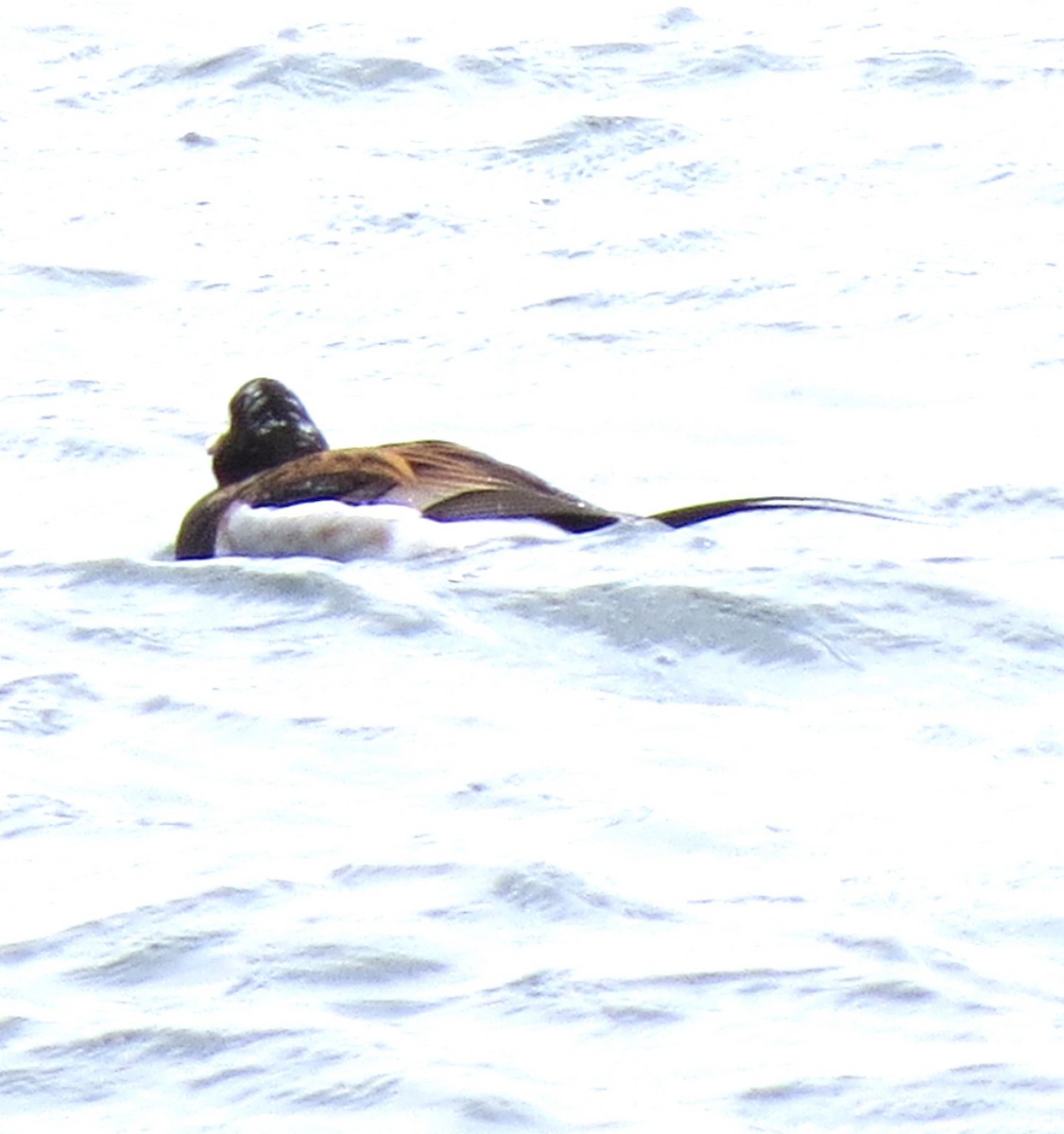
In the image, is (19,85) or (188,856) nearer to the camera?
(188,856)

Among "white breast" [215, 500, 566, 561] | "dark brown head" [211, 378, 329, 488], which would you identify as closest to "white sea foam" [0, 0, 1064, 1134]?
"white breast" [215, 500, 566, 561]

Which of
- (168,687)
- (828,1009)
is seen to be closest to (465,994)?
(828,1009)

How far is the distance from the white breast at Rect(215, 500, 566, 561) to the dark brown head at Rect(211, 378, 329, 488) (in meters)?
0.57

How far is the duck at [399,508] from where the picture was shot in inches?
332

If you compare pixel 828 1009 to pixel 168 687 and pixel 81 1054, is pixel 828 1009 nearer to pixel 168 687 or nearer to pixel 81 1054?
pixel 81 1054

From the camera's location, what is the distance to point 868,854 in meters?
5.76

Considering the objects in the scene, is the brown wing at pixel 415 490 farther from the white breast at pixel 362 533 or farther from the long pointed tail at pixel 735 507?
the long pointed tail at pixel 735 507

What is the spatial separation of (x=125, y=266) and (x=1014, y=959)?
7522 mm

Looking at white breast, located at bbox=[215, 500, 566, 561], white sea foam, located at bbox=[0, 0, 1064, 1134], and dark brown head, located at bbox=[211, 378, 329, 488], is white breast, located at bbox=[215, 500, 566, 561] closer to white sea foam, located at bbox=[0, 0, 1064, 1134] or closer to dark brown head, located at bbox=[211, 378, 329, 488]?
white sea foam, located at bbox=[0, 0, 1064, 1134]

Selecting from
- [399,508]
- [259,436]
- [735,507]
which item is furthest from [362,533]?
[735,507]

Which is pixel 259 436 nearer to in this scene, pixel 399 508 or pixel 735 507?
pixel 399 508

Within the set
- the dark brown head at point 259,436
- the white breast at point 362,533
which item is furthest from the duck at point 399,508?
the dark brown head at point 259,436

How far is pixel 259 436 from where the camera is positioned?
9.12 metres

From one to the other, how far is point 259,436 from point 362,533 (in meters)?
0.77
